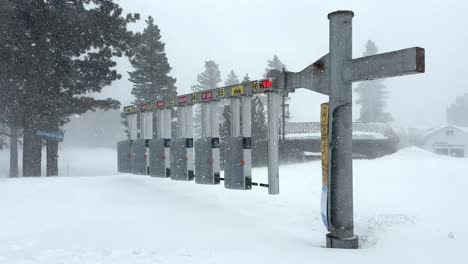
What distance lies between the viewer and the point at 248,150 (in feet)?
34.8

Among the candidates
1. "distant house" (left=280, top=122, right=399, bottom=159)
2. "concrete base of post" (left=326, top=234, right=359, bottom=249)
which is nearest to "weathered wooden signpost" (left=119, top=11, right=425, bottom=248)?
"concrete base of post" (left=326, top=234, right=359, bottom=249)

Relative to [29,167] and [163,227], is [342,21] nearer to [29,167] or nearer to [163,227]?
[163,227]

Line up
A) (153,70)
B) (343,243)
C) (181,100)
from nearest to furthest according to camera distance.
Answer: (343,243), (181,100), (153,70)

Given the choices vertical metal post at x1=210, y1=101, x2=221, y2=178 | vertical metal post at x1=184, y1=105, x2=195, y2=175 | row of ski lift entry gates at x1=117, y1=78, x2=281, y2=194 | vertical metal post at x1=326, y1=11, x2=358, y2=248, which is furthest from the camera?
vertical metal post at x1=184, y1=105, x2=195, y2=175

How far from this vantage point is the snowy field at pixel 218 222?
622cm

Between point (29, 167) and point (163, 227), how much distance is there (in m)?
14.4

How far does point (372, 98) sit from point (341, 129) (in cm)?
6784

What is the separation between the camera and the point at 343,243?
7082mm

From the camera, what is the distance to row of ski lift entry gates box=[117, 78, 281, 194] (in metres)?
9.98

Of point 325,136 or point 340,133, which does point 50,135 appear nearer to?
point 325,136

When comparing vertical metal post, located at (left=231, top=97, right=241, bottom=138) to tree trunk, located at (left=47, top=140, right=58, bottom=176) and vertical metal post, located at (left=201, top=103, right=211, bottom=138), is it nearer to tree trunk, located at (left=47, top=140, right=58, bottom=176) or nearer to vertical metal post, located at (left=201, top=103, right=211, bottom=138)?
vertical metal post, located at (left=201, top=103, right=211, bottom=138)

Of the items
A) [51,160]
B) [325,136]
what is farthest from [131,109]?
[325,136]

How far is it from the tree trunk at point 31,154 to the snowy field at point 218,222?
7.48m

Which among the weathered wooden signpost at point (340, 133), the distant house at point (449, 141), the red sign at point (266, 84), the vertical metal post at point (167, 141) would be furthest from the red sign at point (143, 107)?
the distant house at point (449, 141)
